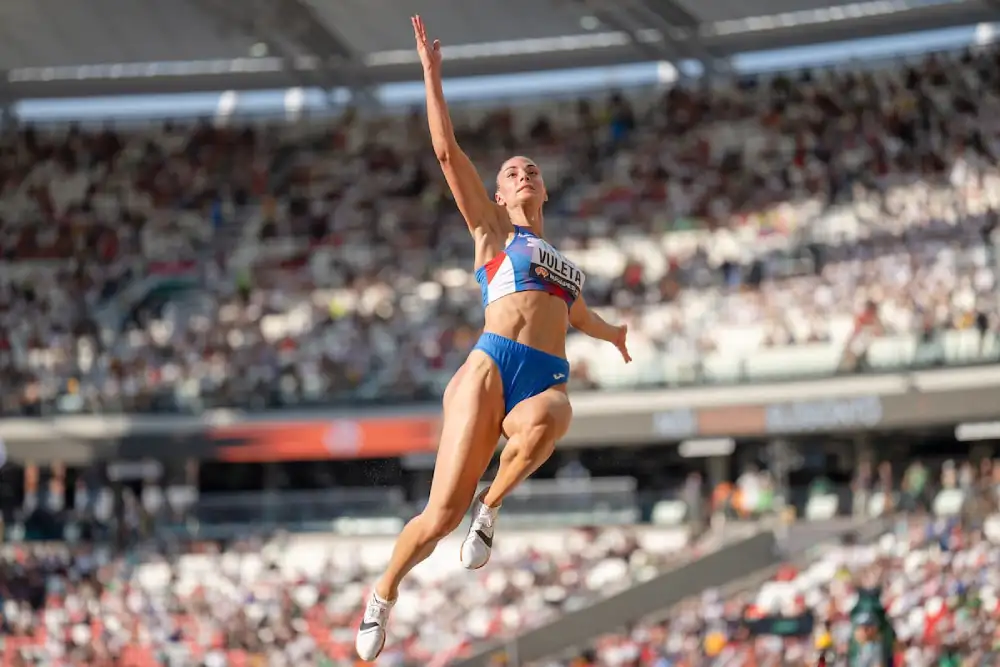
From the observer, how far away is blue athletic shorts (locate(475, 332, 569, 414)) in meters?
7.79

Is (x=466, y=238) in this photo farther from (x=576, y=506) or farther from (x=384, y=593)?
(x=384, y=593)

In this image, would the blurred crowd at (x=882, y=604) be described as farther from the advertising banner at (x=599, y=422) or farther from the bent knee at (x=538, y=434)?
the bent knee at (x=538, y=434)

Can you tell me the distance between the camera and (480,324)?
88.3 feet

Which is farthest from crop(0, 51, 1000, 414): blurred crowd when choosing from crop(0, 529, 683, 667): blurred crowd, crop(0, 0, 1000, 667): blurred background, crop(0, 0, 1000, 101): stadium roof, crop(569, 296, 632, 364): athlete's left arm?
crop(569, 296, 632, 364): athlete's left arm

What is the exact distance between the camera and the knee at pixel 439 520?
7617mm

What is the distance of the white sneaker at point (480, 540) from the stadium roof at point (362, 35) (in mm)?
23092

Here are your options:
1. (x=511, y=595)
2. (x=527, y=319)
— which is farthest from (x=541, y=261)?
(x=511, y=595)

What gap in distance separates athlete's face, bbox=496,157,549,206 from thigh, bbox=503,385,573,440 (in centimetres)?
105

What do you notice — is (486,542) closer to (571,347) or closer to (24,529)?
(571,347)

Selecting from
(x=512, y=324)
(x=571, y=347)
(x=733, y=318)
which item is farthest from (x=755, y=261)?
(x=512, y=324)

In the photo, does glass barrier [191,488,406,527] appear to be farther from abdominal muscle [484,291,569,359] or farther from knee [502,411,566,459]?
knee [502,411,566,459]

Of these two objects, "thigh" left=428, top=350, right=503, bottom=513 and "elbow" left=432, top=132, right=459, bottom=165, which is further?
"elbow" left=432, top=132, right=459, bottom=165

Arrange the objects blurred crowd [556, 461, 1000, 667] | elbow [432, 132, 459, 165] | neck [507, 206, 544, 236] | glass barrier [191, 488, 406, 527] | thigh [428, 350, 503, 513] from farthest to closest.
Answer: glass barrier [191, 488, 406, 527]
blurred crowd [556, 461, 1000, 667]
neck [507, 206, 544, 236]
elbow [432, 132, 459, 165]
thigh [428, 350, 503, 513]

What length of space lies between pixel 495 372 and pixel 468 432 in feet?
1.18
